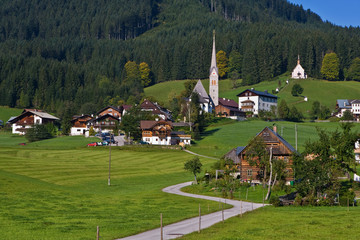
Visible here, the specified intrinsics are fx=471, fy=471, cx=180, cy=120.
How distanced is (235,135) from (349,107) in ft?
210

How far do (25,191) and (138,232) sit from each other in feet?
81.7

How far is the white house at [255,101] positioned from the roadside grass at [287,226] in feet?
445

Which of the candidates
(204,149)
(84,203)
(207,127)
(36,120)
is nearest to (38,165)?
(84,203)

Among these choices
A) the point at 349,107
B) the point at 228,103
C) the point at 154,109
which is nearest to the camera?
the point at 154,109

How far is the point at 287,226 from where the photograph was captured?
3362 centimetres

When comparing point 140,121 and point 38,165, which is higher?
point 140,121

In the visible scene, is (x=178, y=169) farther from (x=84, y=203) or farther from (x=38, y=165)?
(x=84, y=203)

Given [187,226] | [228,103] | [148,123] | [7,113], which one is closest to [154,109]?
[148,123]

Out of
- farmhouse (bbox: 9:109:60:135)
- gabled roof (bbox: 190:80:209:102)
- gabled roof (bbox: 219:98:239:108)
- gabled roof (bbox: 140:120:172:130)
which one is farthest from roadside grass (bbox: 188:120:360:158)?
farmhouse (bbox: 9:109:60:135)

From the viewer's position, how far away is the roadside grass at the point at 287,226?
1182 inches

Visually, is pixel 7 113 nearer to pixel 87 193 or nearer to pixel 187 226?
pixel 87 193

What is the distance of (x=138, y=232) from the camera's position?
105 ft

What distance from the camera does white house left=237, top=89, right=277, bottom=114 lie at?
580 ft

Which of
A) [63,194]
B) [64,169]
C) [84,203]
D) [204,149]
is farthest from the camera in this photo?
[204,149]
